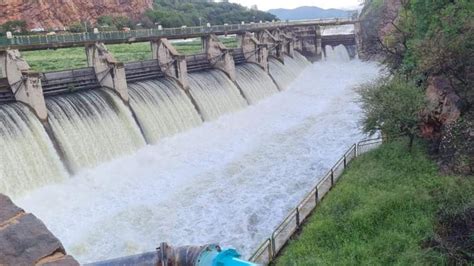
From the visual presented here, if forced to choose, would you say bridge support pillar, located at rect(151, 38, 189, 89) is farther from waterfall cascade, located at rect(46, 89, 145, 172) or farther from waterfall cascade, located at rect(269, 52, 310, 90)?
waterfall cascade, located at rect(269, 52, 310, 90)

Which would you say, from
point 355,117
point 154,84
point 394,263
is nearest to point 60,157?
point 154,84

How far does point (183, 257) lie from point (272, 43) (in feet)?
164

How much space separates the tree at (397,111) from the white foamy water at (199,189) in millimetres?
3897

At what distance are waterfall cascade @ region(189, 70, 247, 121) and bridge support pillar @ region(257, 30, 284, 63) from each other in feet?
54.2

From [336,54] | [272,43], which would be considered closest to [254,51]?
[272,43]

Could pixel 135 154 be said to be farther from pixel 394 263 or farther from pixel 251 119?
pixel 394 263

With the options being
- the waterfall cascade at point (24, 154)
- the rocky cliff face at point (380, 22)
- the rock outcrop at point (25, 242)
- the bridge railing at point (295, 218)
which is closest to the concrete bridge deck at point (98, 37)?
the waterfall cascade at point (24, 154)

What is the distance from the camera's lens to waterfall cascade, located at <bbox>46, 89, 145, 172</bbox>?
74.6 ft

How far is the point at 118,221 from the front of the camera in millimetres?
18250

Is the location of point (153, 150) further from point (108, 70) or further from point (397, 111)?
point (397, 111)

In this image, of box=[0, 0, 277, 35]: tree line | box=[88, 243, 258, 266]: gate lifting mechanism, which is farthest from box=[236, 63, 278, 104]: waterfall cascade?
box=[88, 243, 258, 266]: gate lifting mechanism

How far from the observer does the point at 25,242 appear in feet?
12.2

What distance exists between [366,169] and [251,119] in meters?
16.0

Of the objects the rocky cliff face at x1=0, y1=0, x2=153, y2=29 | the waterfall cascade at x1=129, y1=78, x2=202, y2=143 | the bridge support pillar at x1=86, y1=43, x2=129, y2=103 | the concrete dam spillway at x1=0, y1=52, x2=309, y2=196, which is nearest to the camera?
the concrete dam spillway at x1=0, y1=52, x2=309, y2=196
